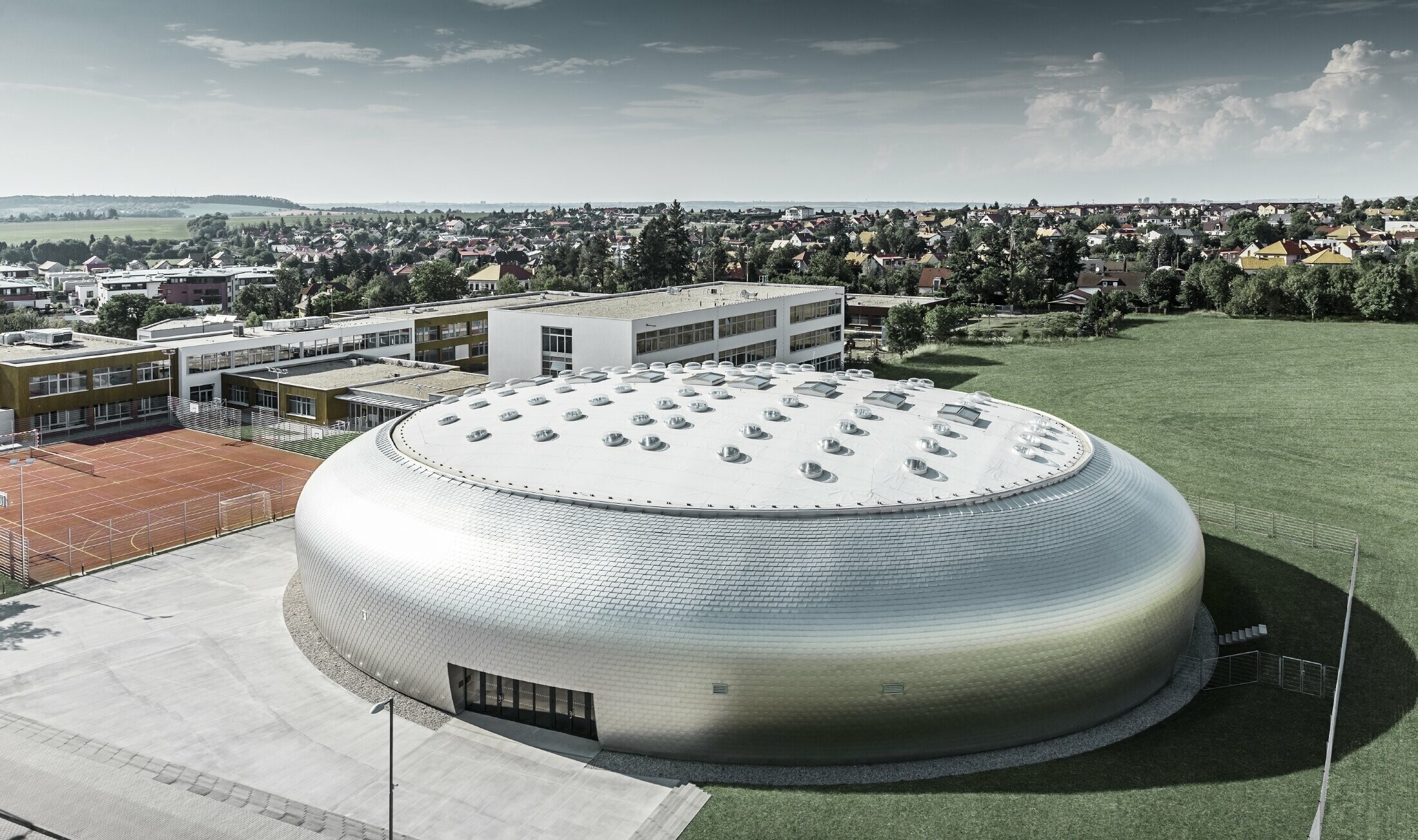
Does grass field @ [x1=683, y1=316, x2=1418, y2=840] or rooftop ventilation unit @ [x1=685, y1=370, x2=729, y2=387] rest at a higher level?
rooftop ventilation unit @ [x1=685, y1=370, x2=729, y2=387]

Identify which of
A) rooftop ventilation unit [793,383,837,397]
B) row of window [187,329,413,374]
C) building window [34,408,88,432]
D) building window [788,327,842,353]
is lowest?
building window [34,408,88,432]

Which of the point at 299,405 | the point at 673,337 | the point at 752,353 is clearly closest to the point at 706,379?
the point at 673,337

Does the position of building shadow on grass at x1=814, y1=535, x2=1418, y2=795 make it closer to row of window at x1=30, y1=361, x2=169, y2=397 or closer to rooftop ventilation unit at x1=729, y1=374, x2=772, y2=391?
rooftop ventilation unit at x1=729, y1=374, x2=772, y2=391

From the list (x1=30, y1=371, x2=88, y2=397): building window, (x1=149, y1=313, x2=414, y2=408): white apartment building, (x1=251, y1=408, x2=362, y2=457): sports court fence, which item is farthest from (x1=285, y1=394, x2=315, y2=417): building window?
(x1=30, y1=371, x2=88, y2=397): building window

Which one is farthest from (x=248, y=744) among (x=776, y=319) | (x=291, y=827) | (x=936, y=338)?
(x=936, y=338)

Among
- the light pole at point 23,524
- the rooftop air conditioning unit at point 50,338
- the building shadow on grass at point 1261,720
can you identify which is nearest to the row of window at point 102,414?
the rooftop air conditioning unit at point 50,338

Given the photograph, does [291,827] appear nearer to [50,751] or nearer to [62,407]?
[50,751]

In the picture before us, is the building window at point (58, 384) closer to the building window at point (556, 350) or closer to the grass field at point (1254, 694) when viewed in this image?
the building window at point (556, 350)
